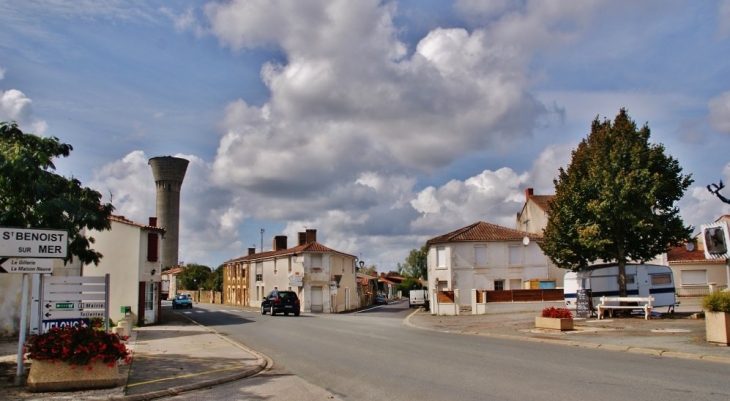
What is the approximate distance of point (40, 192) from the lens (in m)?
12.4

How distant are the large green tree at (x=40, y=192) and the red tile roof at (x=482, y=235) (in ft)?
116

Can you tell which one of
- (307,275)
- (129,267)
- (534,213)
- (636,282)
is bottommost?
(636,282)

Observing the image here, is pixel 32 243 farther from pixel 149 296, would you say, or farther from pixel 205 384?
pixel 149 296

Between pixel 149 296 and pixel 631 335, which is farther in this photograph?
pixel 149 296

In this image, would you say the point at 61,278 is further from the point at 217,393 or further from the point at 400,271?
the point at 400,271

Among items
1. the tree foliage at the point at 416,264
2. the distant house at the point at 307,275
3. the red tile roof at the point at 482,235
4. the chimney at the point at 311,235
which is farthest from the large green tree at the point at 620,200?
the tree foliage at the point at 416,264

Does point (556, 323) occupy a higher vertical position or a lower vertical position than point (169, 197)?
lower

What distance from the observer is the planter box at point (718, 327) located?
1516cm

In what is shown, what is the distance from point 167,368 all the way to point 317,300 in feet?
133

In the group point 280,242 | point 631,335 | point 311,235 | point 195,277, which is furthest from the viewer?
point 195,277

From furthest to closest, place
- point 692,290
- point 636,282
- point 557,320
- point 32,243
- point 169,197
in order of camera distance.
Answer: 1. point 169,197
2. point 692,290
3. point 636,282
4. point 557,320
5. point 32,243

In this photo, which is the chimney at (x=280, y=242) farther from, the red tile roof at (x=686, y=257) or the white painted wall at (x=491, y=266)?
the red tile roof at (x=686, y=257)

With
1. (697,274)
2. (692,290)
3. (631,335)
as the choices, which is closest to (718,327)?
(631,335)

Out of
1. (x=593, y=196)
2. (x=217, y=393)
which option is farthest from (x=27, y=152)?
(x=593, y=196)
